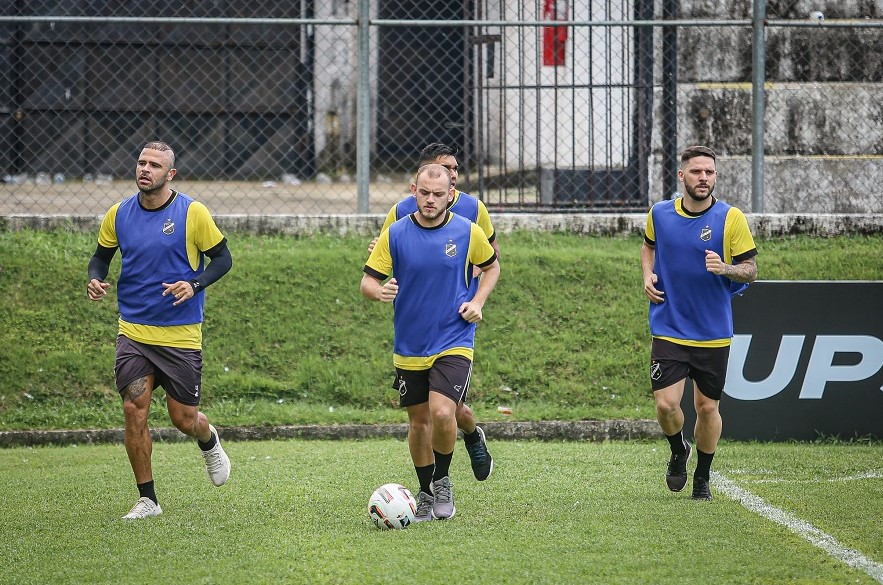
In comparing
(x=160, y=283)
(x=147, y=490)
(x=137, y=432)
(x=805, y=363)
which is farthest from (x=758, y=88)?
(x=147, y=490)

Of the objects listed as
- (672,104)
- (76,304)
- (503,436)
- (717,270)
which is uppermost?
(672,104)

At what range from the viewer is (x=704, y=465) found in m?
7.16

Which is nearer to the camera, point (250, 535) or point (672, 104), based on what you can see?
point (250, 535)

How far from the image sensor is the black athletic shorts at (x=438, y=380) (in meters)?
6.54

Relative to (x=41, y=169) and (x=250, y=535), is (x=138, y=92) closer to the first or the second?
(x=41, y=169)

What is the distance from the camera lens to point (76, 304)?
1047 cm

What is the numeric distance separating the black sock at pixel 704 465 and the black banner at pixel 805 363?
181 centimetres

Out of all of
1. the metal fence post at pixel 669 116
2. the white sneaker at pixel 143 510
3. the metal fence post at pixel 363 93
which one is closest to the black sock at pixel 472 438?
the white sneaker at pixel 143 510

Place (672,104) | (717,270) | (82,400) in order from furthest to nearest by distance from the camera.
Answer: (672,104) → (82,400) → (717,270)

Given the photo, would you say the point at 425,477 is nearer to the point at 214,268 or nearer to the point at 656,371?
→ the point at 656,371

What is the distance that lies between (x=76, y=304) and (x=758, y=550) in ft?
22.1

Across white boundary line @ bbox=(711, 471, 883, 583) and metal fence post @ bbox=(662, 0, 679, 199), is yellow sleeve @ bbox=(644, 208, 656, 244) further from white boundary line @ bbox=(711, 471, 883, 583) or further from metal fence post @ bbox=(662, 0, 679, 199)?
metal fence post @ bbox=(662, 0, 679, 199)

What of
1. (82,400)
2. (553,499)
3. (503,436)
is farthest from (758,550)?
(82,400)

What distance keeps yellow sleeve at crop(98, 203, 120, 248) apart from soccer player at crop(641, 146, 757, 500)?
3.20 m
